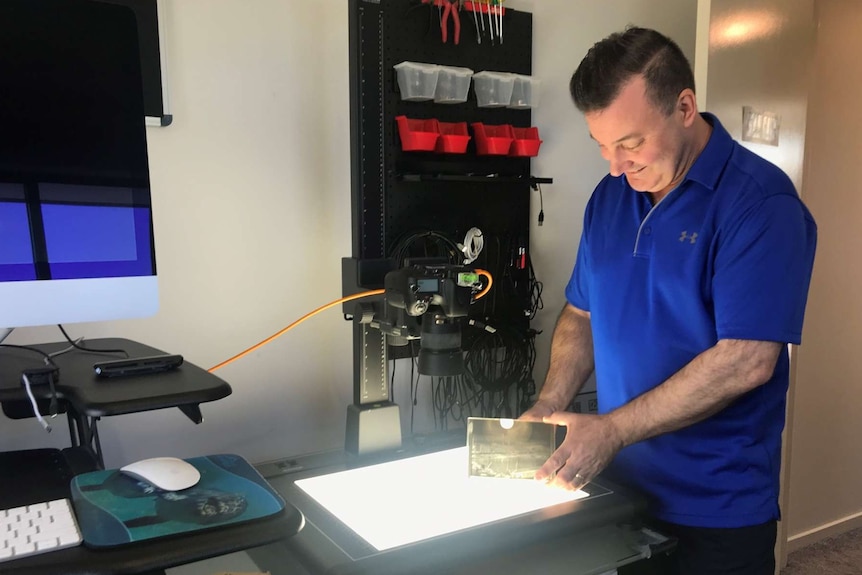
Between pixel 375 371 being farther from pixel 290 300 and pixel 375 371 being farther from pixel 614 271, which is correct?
pixel 614 271

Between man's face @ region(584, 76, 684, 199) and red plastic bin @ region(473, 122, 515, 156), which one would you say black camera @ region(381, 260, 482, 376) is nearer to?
man's face @ region(584, 76, 684, 199)

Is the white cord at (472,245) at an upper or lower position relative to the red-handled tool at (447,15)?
lower

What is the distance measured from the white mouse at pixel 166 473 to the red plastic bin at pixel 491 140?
1.22 m

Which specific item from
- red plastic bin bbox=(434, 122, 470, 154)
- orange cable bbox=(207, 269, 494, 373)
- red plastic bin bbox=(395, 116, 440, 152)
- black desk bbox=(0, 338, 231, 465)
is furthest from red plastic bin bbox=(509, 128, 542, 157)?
black desk bbox=(0, 338, 231, 465)

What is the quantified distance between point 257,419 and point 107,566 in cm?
99

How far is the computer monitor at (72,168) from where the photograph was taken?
0.94m

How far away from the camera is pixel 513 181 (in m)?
1.93

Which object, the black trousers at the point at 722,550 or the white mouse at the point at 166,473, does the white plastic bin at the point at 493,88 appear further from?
the white mouse at the point at 166,473

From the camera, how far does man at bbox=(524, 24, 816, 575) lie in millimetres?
1209

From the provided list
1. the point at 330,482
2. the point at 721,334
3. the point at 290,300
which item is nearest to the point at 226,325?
the point at 290,300

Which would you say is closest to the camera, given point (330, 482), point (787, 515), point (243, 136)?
point (330, 482)

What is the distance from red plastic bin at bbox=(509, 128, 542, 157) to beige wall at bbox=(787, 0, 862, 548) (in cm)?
112

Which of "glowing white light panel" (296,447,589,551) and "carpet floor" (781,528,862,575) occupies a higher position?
"glowing white light panel" (296,447,589,551)

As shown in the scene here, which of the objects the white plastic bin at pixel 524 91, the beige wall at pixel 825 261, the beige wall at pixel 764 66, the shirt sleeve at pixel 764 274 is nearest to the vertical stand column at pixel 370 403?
the shirt sleeve at pixel 764 274
